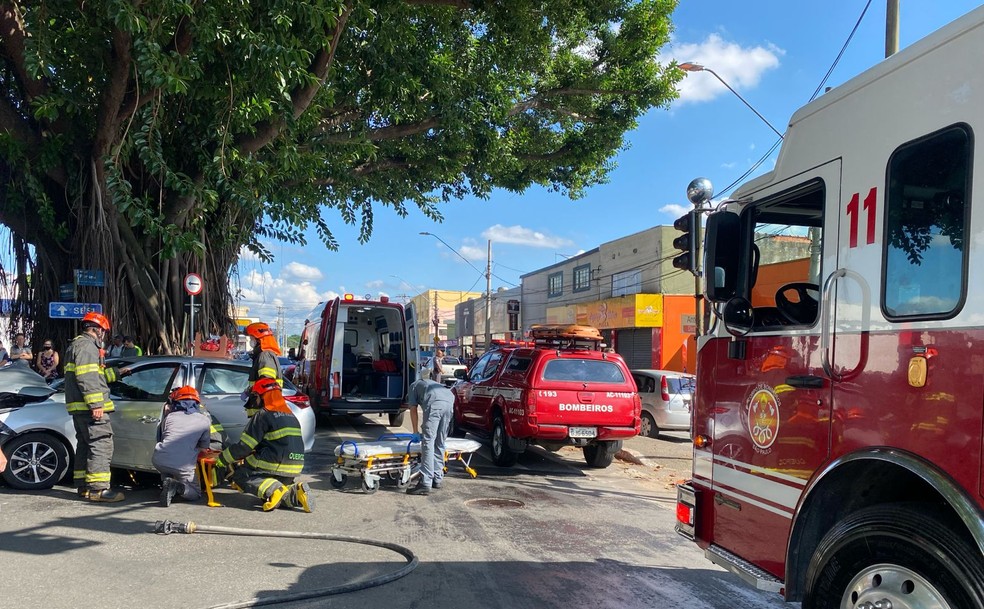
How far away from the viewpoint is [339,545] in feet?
18.0

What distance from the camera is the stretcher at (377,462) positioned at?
295 inches

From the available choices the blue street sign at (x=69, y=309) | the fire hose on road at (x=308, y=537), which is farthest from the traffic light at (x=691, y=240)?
the blue street sign at (x=69, y=309)

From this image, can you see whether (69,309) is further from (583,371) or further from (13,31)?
(583,371)

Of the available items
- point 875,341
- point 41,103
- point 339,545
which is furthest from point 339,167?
point 875,341

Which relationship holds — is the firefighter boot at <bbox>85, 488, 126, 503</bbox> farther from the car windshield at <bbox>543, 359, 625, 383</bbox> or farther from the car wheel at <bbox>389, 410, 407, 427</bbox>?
the car wheel at <bbox>389, 410, 407, 427</bbox>

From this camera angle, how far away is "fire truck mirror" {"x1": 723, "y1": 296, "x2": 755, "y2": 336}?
138 inches

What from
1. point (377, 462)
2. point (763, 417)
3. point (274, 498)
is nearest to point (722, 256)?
point (763, 417)

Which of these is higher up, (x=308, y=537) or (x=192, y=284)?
(x=192, y=284)

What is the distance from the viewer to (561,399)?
29.3 ft

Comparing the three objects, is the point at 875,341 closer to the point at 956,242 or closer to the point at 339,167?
the point at 956,242

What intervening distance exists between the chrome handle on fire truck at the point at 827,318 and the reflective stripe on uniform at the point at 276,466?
522 cm

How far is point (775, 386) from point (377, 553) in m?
3.49

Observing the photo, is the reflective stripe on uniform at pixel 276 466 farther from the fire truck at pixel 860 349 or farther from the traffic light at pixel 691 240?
the traffic light at pixel 691 240

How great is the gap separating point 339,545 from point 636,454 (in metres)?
6.75
